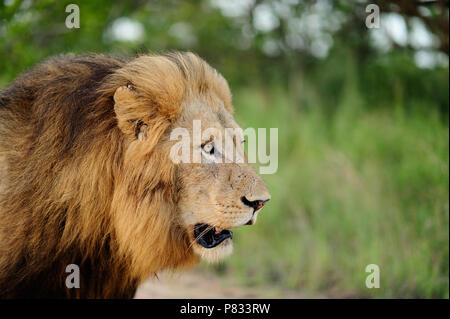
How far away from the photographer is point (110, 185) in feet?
11.9

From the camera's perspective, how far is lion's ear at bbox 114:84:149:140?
3510 mm

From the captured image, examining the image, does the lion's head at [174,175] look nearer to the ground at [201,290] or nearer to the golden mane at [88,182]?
the golden mane at [88,182]

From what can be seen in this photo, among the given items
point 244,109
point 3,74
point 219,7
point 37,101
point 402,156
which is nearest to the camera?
point 37,101

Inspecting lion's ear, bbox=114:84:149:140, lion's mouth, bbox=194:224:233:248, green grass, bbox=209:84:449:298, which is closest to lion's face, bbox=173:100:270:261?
lion's mouth, bbox=194:224:233:248

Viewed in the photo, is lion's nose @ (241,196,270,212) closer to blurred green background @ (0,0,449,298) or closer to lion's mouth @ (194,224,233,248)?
lion's mouth @ (194,224,233,248)

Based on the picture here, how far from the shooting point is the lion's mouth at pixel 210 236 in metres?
3.68

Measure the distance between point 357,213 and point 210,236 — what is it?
376 cm

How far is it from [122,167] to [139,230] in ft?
1.43

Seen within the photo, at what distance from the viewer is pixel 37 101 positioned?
3.73 metres

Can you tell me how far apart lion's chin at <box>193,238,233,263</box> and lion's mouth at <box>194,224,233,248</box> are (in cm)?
2

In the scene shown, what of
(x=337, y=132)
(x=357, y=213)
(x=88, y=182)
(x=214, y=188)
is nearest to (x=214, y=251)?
(x=214, y=188)

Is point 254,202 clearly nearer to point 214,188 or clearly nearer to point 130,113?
point 214,188
